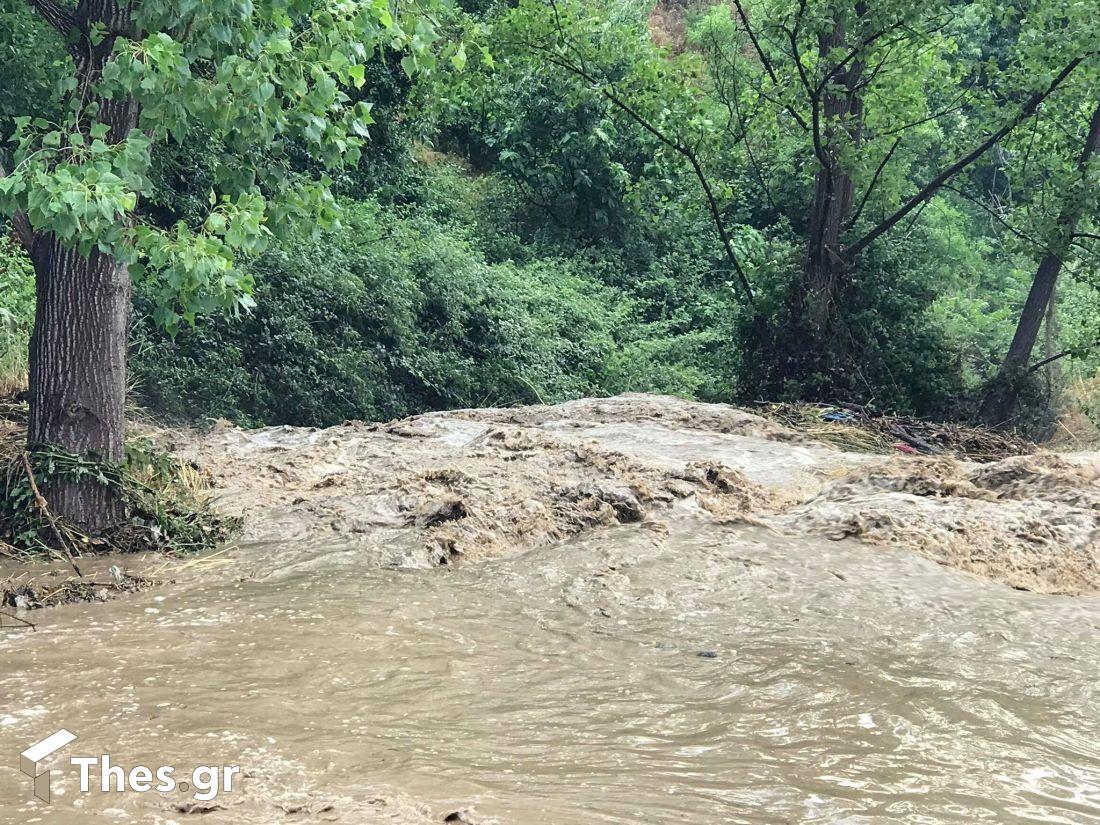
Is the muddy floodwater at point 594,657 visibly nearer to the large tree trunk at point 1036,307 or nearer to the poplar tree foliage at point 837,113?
the poplar tree foliage at point 837,113

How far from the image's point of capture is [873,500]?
7.33 m

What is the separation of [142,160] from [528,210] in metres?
15.4

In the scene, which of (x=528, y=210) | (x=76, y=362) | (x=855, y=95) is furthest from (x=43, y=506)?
(x=528, y=210)

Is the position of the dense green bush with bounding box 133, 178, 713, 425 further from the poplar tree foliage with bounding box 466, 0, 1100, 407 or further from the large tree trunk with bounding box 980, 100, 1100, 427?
the large tree trunk with bounding box 980, 100, 1100, 427

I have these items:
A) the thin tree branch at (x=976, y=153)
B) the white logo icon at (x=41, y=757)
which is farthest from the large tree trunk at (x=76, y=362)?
the thin tree branch at (x=976, y=153)

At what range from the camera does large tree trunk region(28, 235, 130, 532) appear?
638 cm

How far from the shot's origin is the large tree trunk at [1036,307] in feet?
44.2

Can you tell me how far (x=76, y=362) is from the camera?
640 cm

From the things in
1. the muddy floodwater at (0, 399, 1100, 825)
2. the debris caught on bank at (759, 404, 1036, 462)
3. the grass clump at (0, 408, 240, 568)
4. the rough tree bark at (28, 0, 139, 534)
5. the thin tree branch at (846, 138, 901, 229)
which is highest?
the thin tree branch at (846, 138, 901, 229)

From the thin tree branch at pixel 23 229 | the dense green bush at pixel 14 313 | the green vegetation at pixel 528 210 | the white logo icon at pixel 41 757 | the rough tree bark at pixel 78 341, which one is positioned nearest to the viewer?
the white logo icon at pixel 41 757

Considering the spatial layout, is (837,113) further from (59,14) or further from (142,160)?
(142,160)

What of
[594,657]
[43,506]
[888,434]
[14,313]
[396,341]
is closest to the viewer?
[594,657]

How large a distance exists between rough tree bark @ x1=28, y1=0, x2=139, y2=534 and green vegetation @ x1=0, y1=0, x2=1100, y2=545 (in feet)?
0.07

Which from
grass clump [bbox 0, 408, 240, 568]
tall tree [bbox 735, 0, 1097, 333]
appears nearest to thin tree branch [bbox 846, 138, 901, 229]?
tall tree [bbox 735, 0, 1097, 333]
